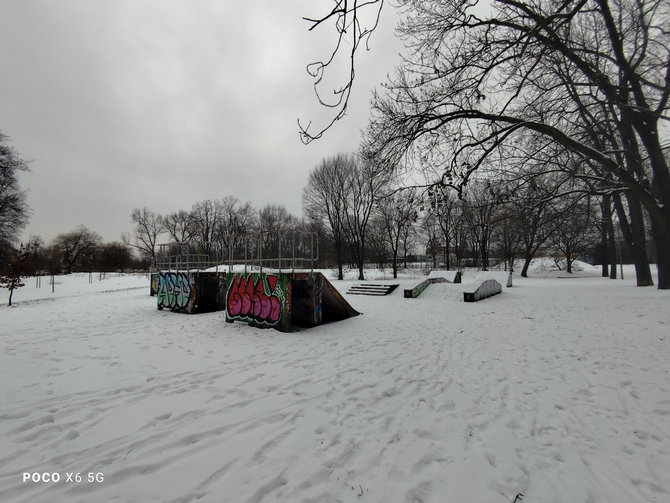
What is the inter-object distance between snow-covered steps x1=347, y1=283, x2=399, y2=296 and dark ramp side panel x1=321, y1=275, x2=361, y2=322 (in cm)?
713

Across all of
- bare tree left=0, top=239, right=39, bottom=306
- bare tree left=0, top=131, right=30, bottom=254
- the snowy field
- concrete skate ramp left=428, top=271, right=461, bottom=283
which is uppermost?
bare tree left=0, top=131, right=30, bottom=254

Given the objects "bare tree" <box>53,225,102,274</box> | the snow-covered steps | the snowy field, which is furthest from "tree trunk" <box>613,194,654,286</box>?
"bare tree" <box>53,225,102,274</box>

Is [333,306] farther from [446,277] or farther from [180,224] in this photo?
[180,224]

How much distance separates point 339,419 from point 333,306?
246 inches

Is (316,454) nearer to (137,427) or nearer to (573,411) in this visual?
(137,427)

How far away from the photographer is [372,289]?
17219 mm

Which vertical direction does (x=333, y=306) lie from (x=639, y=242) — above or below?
below

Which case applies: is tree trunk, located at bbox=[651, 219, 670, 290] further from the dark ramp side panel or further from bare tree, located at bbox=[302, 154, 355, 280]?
bare tree, located at bbox=[302, 154, 355, 280]

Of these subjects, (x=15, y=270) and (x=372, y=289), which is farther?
(x=372, y=289)

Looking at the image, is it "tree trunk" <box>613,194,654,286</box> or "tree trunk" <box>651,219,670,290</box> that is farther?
"tree trunk" <box>613,194,654,286</box>

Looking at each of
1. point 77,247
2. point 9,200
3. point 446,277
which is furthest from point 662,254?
point 77,247

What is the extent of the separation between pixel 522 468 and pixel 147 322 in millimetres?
9800

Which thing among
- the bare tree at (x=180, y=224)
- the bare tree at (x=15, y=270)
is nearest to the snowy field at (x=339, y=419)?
the bare tree at (x=15, y=270)

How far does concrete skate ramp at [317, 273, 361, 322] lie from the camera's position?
29.6ft
